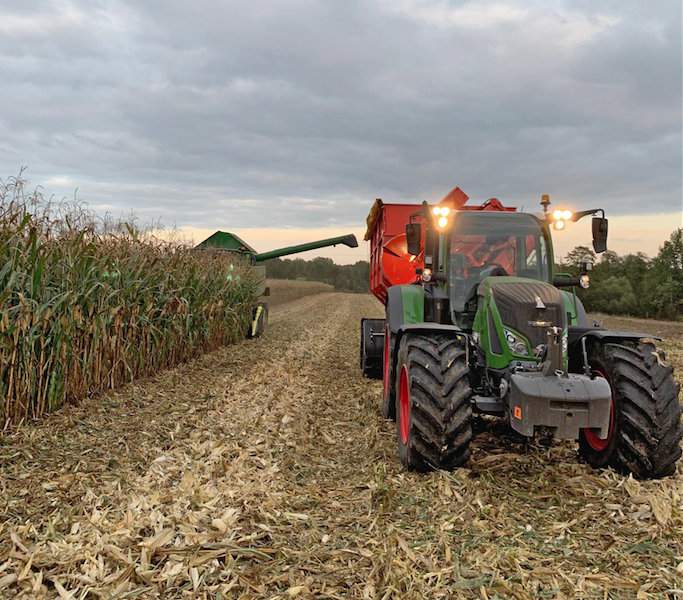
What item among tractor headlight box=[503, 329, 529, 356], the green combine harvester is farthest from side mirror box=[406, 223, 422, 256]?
the green combine harvester

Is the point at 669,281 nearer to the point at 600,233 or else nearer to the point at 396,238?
the point at 396,238

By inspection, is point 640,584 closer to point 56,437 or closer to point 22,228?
point 56,437

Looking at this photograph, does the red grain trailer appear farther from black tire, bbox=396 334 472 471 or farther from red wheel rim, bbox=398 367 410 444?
black tire, bbox=396 334 472 471

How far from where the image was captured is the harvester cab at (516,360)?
415 centimetres

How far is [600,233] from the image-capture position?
203 inches

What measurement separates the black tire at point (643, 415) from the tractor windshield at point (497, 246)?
1.40 metres

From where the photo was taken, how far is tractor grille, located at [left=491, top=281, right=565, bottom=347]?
184 inches

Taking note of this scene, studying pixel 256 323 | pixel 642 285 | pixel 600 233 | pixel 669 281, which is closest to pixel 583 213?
pixel 600 233

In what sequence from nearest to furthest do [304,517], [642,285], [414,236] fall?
[304,517], [414,236], [642,285]

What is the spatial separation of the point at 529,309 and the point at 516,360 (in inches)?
16.3

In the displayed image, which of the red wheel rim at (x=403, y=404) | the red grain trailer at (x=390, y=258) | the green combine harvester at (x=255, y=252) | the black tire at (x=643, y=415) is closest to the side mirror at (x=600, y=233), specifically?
the black tire at (x=643, y=415)

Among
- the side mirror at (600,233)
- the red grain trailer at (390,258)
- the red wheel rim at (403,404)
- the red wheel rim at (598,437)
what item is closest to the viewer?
the red wheel rim at (598,437)

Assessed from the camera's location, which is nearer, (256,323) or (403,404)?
(403,404)

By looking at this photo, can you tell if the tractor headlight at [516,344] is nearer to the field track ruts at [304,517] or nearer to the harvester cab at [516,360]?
the harvester cab at [516,360]
